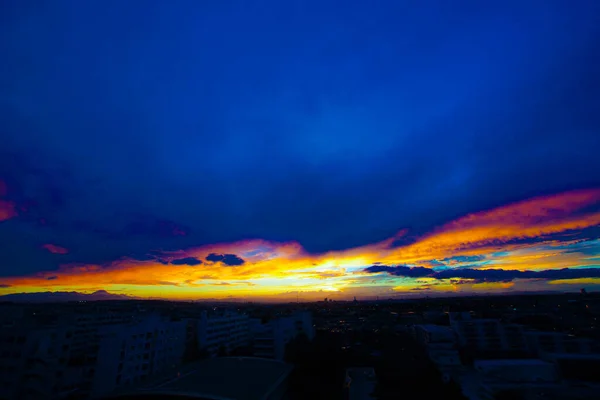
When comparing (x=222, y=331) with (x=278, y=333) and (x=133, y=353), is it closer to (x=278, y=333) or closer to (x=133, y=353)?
(x=278, y=333)

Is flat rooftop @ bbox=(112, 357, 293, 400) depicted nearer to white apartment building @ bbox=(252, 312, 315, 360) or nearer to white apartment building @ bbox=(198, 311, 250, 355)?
white apartment building @ bbox=(198, 311, 250, 355)

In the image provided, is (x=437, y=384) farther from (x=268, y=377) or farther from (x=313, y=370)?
(x=268, y=377)

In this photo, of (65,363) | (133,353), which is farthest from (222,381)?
(65,363)

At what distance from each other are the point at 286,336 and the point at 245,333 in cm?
1320

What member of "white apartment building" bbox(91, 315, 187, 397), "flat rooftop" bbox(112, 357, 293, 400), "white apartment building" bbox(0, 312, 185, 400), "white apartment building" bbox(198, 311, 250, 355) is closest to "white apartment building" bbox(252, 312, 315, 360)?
"white apartment building" bbox(198, 311, 250, 355)

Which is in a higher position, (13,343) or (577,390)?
(13,343)

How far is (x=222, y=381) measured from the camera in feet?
78.3

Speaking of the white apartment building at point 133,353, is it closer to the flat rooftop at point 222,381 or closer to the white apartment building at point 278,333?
the flat rooftop at point 222,381

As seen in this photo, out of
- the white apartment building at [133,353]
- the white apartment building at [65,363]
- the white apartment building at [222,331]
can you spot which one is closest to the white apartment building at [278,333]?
the white apartment building at [222,331]

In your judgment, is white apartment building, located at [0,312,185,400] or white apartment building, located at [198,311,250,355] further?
white apartment building, located at [198,311,250,355]

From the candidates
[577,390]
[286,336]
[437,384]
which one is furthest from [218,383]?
[577,390]

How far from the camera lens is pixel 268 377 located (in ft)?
84.7

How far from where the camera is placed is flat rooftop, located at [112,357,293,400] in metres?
20.0

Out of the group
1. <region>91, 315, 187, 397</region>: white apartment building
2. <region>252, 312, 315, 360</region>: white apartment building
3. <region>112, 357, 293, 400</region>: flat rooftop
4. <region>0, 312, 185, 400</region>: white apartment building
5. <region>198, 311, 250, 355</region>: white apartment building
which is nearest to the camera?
<region>112, 357, 293, 400</region>: flat rooftop
